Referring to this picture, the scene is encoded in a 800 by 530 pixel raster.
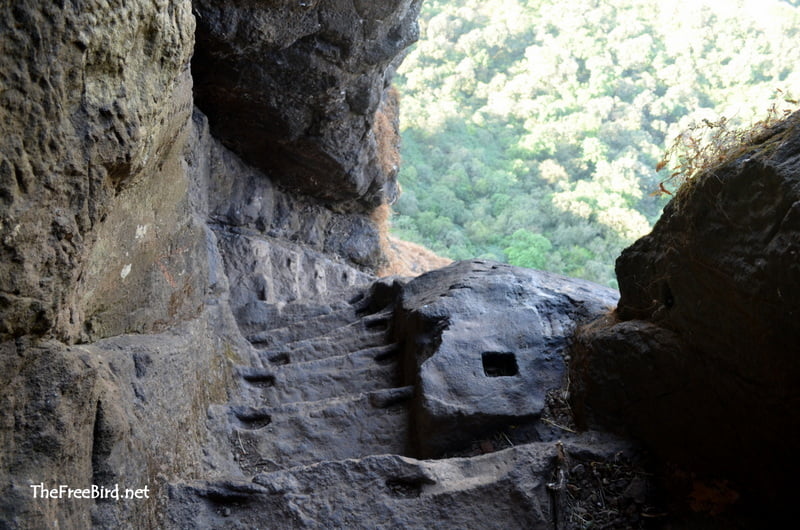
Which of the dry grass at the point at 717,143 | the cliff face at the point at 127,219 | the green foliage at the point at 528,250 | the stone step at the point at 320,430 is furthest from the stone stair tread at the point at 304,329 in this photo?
the green foliage at the point at 528,250

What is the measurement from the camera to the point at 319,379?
15.7ft

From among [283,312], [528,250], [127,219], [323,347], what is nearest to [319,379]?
[323,347]

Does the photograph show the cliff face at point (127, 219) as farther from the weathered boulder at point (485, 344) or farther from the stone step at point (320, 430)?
the weathered boulder at point (485, 344)

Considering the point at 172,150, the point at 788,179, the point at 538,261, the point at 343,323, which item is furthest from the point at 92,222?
the point at 538,261

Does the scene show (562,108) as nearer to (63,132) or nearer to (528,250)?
(528,250)

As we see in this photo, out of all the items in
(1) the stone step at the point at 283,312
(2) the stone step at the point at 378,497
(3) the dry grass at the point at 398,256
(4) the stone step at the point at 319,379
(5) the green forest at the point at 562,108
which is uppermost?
(5) the green forest at the point at 562,108

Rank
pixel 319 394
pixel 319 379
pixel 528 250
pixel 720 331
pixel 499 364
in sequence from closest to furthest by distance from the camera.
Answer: pixel 720 331 < pixel 499 364 < pixel 319 394 < pixel 319 379 < pixel 528 250

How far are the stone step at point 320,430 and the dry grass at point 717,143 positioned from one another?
2.13 m

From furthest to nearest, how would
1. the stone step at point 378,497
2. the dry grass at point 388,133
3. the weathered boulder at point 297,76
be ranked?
1. the dry grass at point 388,133
2. the weathered boulder at point 297,76
3. the stone step at point 378,497

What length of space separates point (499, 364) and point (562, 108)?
72.9 feet

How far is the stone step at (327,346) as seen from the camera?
17.3 feet

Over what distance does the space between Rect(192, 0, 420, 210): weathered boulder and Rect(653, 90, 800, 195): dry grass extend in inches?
148

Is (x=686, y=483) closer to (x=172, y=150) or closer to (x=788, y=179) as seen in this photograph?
(x=788, y=179)

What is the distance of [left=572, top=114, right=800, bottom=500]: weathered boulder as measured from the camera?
2117 mm
